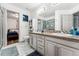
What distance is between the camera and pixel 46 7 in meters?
1.69

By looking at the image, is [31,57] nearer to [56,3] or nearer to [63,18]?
[63,18]

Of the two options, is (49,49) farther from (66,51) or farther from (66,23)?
(66,23)

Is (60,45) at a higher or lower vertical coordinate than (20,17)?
lower

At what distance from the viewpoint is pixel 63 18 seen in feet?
5.20

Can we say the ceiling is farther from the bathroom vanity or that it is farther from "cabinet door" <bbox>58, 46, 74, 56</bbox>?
"cabinet door" <bbox>58, 46, 74, 56</bbox>

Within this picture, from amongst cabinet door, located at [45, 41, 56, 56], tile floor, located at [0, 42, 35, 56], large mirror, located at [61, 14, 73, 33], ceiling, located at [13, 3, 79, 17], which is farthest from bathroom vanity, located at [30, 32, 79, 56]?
ceiling, located at [13, 3, 79, 17]

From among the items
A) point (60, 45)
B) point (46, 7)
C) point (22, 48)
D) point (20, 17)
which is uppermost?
point (46, 7)

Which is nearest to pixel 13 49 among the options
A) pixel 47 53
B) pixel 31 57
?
pixel 31 57

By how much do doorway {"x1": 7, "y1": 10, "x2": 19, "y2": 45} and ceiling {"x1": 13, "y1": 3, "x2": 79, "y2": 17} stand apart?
0.77 ft

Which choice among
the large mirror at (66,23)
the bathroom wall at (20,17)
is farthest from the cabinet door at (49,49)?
the bathroom wall at (20,17)

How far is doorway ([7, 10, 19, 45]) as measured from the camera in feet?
5.06

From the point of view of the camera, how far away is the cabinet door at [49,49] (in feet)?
5.09

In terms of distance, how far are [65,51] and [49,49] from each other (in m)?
0.42

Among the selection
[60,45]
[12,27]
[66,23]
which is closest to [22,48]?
[12,27]
